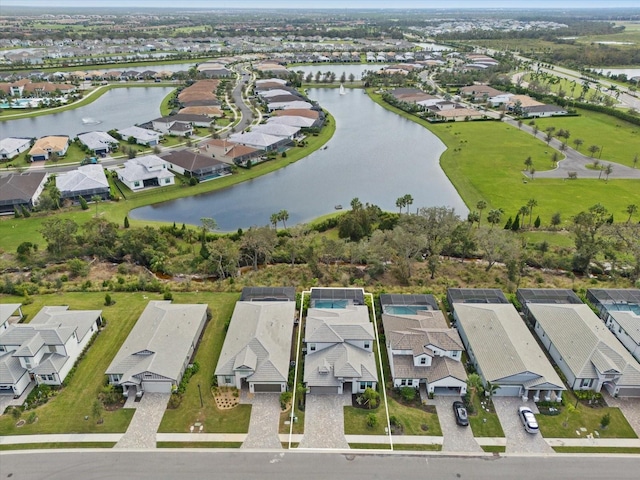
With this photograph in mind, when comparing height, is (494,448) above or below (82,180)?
below

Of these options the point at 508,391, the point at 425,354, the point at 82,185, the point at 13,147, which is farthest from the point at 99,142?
the point at 508,391

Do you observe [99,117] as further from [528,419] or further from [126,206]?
[528,419]

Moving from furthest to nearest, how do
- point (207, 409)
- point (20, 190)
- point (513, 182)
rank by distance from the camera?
point (513, 182), point (20, 190), point (207, 409)

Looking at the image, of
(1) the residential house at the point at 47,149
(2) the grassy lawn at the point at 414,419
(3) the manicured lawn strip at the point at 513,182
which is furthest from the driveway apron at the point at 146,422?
(1) the residential house at the point at 47,149

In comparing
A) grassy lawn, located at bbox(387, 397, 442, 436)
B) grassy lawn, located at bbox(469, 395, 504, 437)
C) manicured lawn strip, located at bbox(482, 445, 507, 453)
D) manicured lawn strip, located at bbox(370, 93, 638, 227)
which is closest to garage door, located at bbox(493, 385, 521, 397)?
grassy lawn, located at bbox(469, 395, 504, 437)

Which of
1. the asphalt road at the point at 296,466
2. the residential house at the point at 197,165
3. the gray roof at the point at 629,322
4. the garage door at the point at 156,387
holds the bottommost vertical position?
the asphalt road at the point at 296,466

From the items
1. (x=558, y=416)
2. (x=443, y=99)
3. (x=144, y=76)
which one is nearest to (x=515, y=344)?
A: (x=558, y=416)

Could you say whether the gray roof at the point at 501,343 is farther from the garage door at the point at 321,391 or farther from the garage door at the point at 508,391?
the garage door at the point at 321,391
